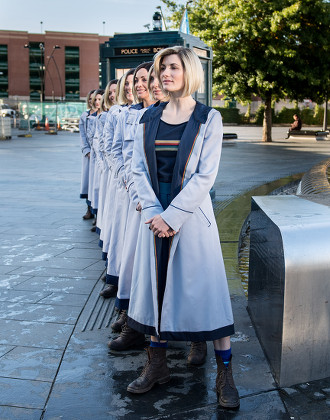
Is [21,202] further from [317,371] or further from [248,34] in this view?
[248,34]

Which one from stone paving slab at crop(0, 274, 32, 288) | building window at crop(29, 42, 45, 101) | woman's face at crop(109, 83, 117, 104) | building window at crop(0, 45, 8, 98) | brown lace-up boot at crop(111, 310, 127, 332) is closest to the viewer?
brown lace-up boot at crop(111, 310, 127, 332)

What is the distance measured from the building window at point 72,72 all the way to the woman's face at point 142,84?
8426 cm

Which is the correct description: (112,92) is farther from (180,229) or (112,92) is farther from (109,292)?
(180,229)

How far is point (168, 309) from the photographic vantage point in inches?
126

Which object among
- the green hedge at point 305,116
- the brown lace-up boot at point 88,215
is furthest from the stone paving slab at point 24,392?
the green hedge at point 305,116

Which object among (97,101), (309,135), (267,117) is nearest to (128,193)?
(97,101)

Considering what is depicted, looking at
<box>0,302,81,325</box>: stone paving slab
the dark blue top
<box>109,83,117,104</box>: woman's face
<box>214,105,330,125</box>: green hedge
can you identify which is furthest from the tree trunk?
<box>214,105,330,125</box>: green hedge

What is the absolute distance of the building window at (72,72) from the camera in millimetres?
86062

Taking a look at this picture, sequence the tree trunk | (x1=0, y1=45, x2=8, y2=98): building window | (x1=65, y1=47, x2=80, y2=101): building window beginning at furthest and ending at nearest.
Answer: (x1=65, y1=47, x2=80, y2=101): building window → (x1=0, y1=45, x2=8, y2=98): building window → the tree trunk

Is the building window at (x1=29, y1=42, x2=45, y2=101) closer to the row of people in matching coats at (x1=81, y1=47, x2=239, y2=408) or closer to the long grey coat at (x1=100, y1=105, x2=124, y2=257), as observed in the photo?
the long grey coat at (x1=100, y1=105, x2=124, y2=257)

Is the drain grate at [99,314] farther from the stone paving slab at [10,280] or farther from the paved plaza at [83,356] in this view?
the stone paving slab at [10,280]

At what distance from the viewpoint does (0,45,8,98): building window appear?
3337 inches

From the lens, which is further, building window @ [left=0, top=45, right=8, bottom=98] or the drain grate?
building window @ [left=0, top=45, right=8, bottom=98]

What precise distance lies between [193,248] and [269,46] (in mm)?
22782
